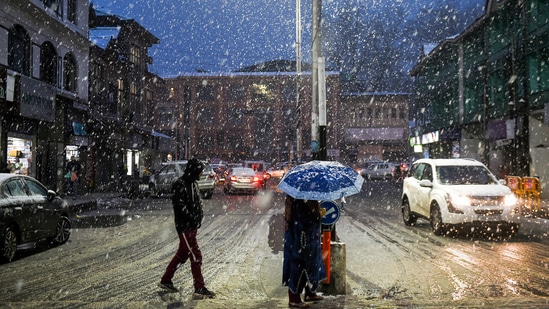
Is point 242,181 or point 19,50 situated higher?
point 19,50

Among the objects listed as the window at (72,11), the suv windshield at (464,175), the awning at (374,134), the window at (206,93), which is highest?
the window at (206,93)

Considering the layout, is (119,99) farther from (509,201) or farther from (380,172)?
(509,201)

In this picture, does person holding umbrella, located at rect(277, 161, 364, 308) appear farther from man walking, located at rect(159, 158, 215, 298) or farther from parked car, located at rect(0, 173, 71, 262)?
parked car, located at rect(0, 173, 71, 262)

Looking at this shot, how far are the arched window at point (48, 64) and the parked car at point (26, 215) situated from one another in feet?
47.0

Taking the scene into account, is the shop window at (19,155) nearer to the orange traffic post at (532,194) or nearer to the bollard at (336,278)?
the bollard at (336,278)

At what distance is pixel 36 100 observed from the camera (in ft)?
68.8

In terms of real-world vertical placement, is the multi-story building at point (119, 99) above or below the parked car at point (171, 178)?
above

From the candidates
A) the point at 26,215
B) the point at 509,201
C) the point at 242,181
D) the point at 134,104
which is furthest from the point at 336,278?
the point at 134,104

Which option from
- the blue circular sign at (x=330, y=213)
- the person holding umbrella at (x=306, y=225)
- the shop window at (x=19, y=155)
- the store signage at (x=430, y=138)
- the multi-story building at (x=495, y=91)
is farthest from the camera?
the store signage at (x=430, y=138)

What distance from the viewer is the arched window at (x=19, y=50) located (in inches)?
814

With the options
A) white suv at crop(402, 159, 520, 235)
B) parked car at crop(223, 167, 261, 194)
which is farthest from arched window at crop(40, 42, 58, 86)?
white suv at crop(402, 159, 520, 235)

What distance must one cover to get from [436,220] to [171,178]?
53.6ft

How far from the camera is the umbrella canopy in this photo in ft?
19.0

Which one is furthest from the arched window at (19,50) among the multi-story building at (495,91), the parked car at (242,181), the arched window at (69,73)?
the multi-story building at (495,91)
